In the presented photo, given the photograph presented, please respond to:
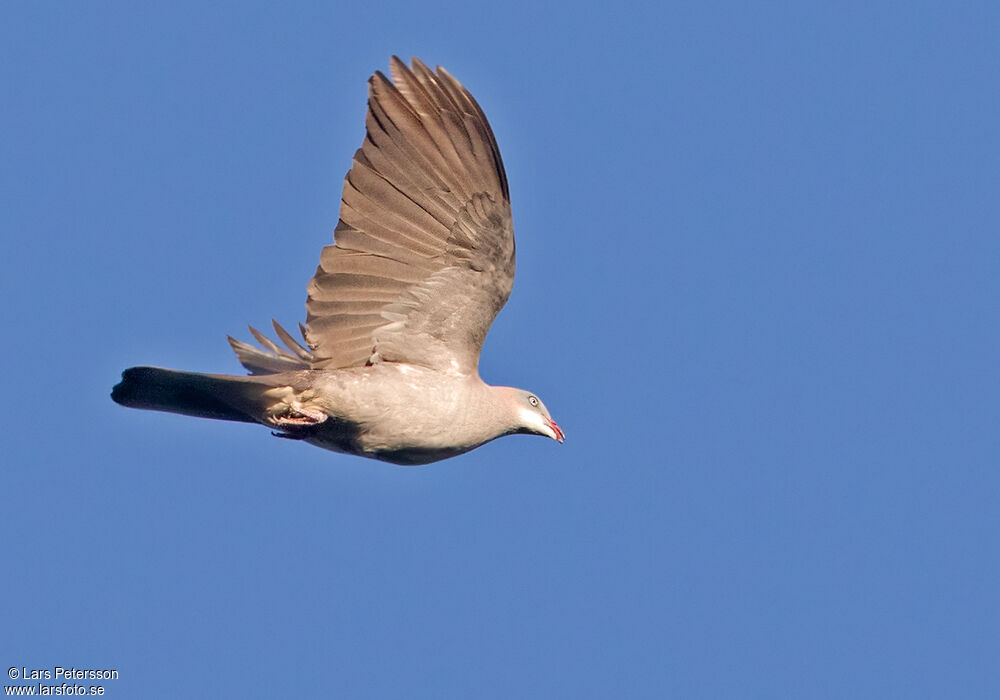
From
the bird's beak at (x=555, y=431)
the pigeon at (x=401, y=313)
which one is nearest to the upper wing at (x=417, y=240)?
the pigeon at (x=401, y=313)

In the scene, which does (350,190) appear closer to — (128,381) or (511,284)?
(511,284)

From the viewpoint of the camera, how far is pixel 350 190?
8266 mm

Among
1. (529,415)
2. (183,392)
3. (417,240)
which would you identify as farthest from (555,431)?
(183,392)

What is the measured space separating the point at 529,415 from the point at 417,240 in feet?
5.73

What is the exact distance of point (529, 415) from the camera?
9586mm

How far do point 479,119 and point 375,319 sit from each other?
5.05ft

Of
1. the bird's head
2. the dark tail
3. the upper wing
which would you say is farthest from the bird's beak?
the dark tail

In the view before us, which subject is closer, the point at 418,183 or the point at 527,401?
the point at 418,183

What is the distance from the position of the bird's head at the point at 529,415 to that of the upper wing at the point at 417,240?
0.50 meters

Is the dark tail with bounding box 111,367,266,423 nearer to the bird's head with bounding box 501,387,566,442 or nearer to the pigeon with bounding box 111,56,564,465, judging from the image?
the pigeon with bounding box 111,56,564,465

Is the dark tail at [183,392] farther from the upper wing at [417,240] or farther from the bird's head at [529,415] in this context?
the bird's head at [529,415]

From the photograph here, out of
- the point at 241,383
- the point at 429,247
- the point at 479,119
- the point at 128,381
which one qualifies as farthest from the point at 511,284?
the point at 128,381

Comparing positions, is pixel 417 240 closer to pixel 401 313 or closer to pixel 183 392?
pixel 401 313

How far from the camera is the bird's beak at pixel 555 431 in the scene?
31.8ft
